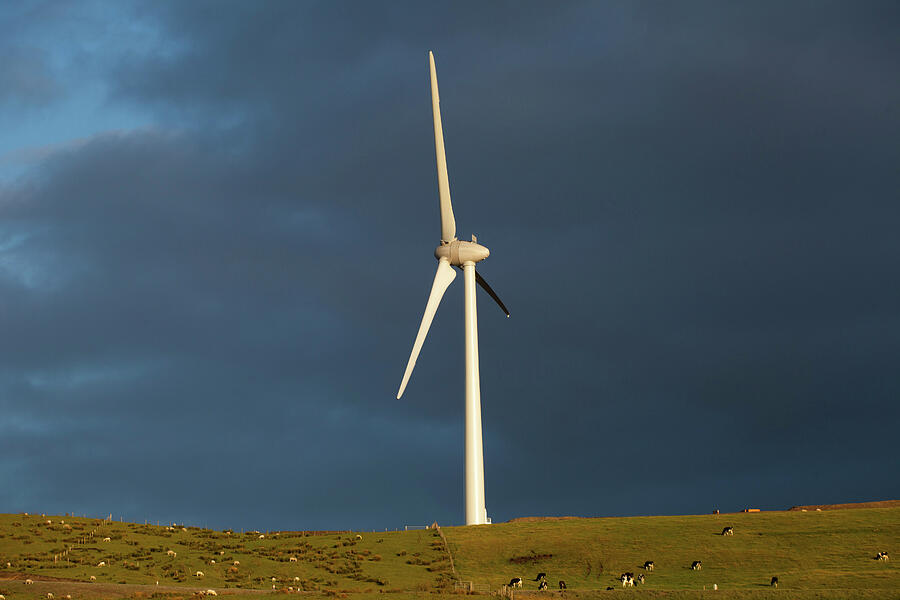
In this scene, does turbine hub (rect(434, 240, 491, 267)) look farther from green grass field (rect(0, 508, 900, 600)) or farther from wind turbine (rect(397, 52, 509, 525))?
green grass field (rect(0, 508, 900, 600))

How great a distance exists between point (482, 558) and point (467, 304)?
28172 millimetres

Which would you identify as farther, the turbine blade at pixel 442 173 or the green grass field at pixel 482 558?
the turbine blade at pixel 442 173

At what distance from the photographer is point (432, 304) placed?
101 metres

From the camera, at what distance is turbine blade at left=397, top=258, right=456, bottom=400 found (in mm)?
96875

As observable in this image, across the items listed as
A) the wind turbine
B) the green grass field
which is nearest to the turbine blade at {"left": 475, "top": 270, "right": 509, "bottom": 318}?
the wind turbine

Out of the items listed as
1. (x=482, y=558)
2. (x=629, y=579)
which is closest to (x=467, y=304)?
(x=482, y=558)

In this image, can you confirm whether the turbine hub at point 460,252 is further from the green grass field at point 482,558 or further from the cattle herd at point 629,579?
the cattle herd at point 629,579

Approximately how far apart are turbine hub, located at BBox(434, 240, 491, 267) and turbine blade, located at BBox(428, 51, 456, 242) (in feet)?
3.28

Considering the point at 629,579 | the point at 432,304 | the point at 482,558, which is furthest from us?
the point at 432,304

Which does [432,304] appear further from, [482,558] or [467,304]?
[482,558]

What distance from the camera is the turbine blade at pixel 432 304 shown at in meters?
96.9

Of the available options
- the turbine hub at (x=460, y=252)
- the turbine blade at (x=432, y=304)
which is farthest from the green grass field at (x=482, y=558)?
the turbine hub at (x=460, y=252)

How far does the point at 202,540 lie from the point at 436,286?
1278 inches

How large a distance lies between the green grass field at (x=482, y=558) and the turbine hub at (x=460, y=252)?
26.7 m
